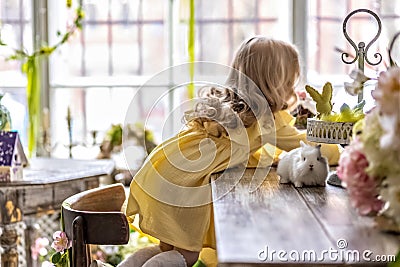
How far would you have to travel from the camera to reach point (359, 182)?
152 centimetres

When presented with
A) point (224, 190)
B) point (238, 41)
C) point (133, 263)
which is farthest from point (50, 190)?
point (238, 41)

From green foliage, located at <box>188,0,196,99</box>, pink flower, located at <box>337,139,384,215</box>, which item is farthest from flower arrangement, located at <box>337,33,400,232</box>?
green foliage, located at <box>188,0,196,99</box>

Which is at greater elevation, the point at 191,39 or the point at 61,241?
the point at 191,39

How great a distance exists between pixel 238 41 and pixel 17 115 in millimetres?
1237

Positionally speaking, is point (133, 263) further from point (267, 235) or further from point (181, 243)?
point (267, 235)

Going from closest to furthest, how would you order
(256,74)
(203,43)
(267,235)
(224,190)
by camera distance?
(267,235) → (224,190) → (256,74) → (203,43)

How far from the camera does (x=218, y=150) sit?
234 centimetres

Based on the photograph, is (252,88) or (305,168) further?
(252,88)

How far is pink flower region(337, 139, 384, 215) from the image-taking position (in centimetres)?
151

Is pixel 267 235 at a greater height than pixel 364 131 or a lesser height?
lesser

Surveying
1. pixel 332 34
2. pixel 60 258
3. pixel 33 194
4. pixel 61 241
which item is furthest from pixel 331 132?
pixel 332 34

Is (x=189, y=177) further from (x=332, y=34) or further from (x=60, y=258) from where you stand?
(x=332, y=34)

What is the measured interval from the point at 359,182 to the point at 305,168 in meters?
0.54

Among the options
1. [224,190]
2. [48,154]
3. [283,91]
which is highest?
[283,91]
